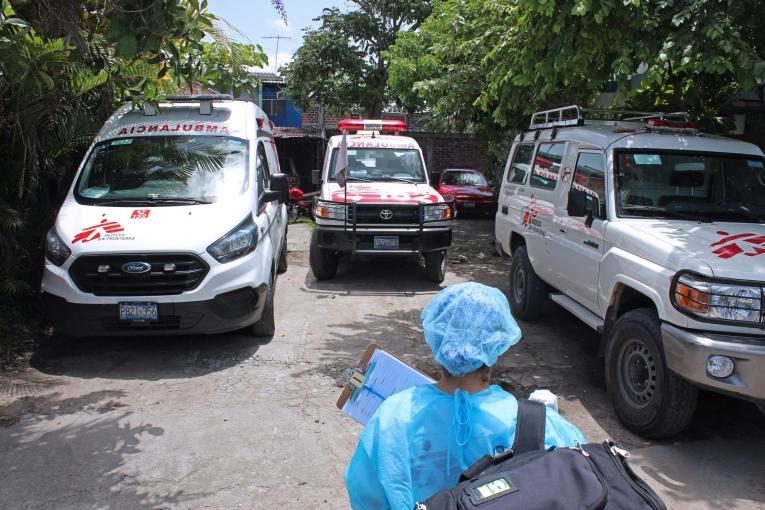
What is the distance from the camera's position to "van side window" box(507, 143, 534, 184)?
7.33m

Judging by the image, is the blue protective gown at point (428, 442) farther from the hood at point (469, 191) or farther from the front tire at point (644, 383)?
the hood at point (469, 191)

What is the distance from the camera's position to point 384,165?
9.73 m

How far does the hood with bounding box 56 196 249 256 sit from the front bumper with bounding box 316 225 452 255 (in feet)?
8.46

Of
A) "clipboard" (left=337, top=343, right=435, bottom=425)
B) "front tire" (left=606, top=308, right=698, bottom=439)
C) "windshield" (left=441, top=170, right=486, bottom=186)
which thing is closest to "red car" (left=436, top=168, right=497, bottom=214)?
"windshield" (left=441, top=170, right=486, bottom=186)

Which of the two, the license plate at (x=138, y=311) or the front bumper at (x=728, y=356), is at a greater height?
the front bumper at (x=728, y=356)

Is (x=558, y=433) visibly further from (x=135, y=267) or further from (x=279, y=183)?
(x=279, y=183)

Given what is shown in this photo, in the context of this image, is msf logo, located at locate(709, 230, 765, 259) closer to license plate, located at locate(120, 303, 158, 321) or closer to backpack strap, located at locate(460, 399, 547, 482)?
backpack strap, located at locate(460, 399, 547, 482)

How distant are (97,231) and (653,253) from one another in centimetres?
452

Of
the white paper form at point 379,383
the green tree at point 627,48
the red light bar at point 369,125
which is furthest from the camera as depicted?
the red light bar at point 369,125

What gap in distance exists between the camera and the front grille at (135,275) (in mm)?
5301

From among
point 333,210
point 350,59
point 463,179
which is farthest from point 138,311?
point 350,59

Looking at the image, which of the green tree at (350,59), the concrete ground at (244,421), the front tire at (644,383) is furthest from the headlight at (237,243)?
the green tree at (350,59)

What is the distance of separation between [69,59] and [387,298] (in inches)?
181

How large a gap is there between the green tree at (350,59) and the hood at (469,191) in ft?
16.7
